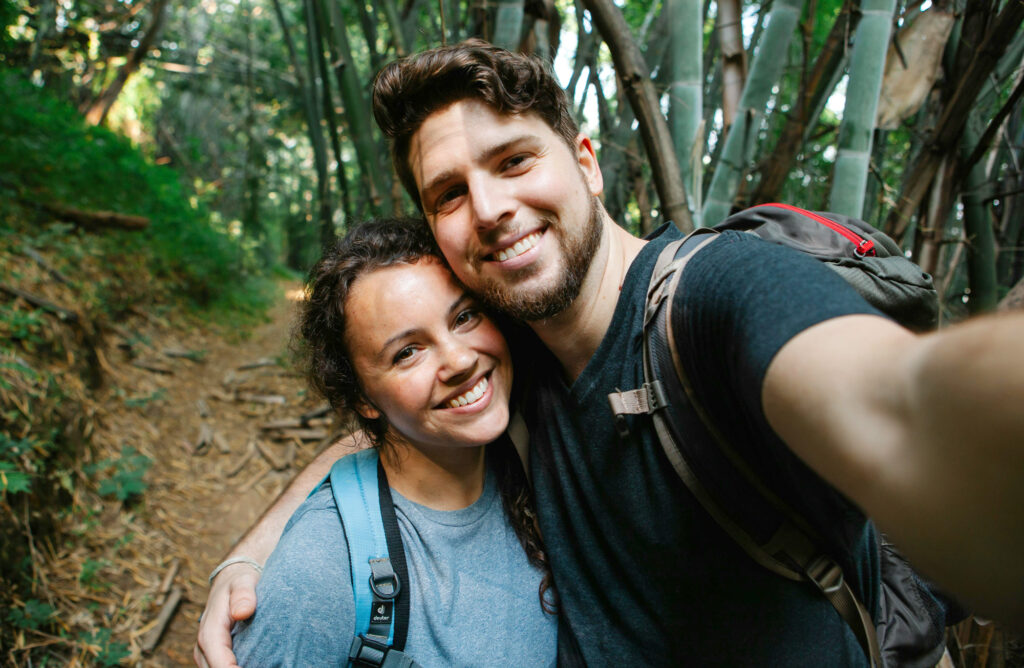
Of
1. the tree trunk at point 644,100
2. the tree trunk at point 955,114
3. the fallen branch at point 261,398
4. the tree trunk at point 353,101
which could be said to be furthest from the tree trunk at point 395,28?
the fallen branch at point 261,398

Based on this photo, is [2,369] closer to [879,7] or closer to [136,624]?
[136,624]

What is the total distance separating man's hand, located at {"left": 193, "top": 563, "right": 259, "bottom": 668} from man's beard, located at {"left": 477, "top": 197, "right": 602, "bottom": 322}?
90 centimetres

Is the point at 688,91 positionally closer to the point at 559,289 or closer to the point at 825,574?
the point at 559,289

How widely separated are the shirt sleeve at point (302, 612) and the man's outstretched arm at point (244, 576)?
0.03m

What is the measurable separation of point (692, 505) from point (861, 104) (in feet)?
4.84

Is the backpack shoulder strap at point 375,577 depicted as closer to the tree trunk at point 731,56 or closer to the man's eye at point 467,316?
the man's eye at point 467,316

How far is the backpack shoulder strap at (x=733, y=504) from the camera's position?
3.21 feet

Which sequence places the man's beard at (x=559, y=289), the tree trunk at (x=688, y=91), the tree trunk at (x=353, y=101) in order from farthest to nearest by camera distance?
the tree trunk at (x=353, y=101)
the tree trunk at (x=688, y=91)
the man's beard at (x=559, y=289)

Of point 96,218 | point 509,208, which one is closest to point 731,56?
point 509,208

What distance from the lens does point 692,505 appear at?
3.53 feet

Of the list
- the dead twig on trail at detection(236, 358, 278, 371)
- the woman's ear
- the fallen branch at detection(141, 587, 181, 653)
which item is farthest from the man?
the dead twig on trail at detection(236, 358, 278, 371)

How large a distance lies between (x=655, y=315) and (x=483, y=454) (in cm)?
80

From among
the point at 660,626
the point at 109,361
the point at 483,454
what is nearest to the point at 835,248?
the point at 660,626

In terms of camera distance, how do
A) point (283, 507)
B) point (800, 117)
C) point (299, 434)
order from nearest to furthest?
point (283, 507)
point (800, 117)
point (299, 434)
